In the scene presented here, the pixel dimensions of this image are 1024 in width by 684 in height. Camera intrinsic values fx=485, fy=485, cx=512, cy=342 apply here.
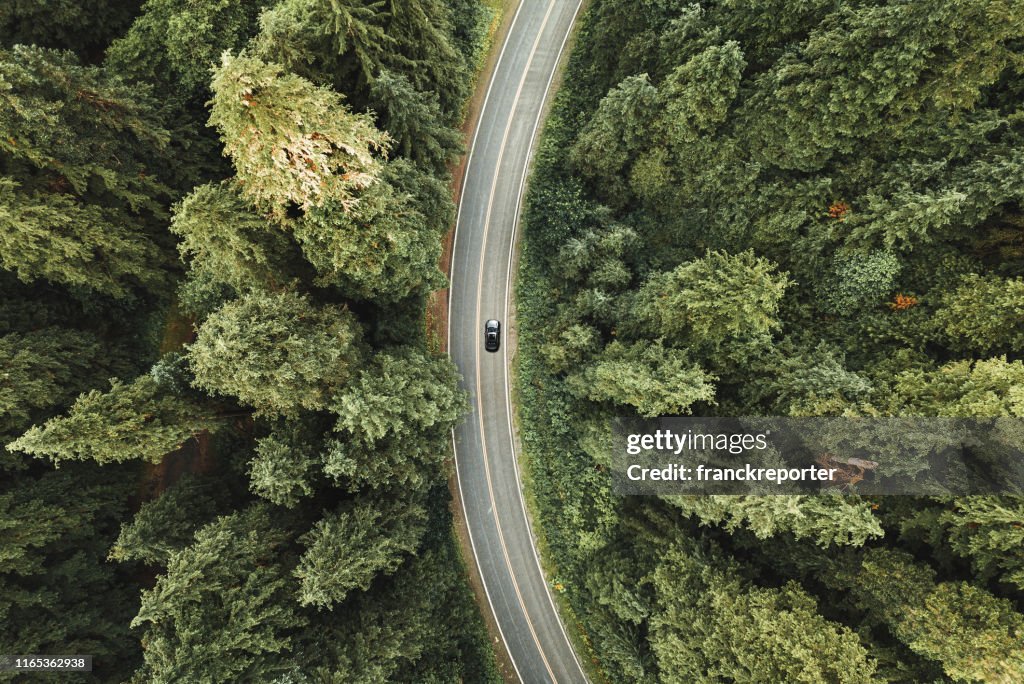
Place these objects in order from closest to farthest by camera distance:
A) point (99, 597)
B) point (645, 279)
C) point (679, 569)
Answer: point (679, 569) < point (99, 597) < point (645, 279)

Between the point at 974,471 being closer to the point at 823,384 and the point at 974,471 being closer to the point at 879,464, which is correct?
the point at 879,464

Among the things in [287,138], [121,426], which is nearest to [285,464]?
[121,426]

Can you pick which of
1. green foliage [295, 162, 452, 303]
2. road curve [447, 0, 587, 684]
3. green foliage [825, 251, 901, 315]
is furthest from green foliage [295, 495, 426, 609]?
green foliage [825, 251, 901, 315]

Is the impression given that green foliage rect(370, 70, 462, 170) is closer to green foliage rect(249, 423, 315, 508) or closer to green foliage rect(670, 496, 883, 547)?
green foliage rect(249, 423, 315, 508)

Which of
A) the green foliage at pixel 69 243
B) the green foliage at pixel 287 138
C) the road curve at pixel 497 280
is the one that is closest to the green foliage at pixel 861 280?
the road curve at pixel 497 280

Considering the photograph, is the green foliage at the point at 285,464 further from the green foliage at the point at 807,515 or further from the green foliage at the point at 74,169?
the green foliage at the point at 807,515

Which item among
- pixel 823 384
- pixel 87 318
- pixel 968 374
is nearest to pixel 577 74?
pixel 823 384

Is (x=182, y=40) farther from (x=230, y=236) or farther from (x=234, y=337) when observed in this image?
(x=234, y=337)
